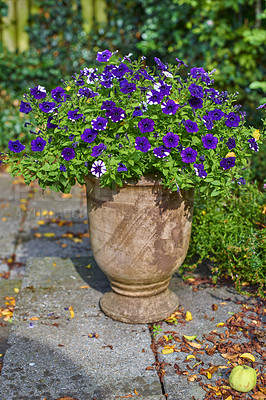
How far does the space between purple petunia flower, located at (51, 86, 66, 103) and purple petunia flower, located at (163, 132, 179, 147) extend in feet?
2.08

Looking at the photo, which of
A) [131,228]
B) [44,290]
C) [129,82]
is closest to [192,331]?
[131,228]

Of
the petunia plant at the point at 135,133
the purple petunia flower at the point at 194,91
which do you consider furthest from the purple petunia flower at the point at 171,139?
the purple petunia flower at the point at 194,91

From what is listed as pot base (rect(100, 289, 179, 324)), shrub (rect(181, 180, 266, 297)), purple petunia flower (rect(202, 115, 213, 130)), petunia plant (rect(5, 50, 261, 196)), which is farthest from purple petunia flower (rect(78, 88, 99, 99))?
pot base (rect(100, 289, 179, 324))

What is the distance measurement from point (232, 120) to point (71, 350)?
1.49 meters

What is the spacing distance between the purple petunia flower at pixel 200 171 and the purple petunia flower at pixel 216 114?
10.2 inches

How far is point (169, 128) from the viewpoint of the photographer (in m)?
2.23

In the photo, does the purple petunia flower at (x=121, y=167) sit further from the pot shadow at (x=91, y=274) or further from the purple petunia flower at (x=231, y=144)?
the pot shadow at (x=91, y=274)

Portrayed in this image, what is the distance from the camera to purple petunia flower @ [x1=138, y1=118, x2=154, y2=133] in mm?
2168

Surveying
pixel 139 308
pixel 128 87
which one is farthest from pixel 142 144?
pixel 139 308

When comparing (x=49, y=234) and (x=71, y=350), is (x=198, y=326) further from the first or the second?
(x=49, y=234)

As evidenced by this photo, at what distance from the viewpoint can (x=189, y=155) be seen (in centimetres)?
220

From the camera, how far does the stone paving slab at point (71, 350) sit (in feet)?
6.98

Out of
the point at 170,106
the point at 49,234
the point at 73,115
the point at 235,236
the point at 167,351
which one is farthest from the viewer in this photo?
the point at 49,234

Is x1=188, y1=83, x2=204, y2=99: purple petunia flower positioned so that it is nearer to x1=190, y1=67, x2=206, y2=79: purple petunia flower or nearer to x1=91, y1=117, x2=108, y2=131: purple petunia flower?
x1=190, y1=67, x2=206, y2=79: purple petunia flower
